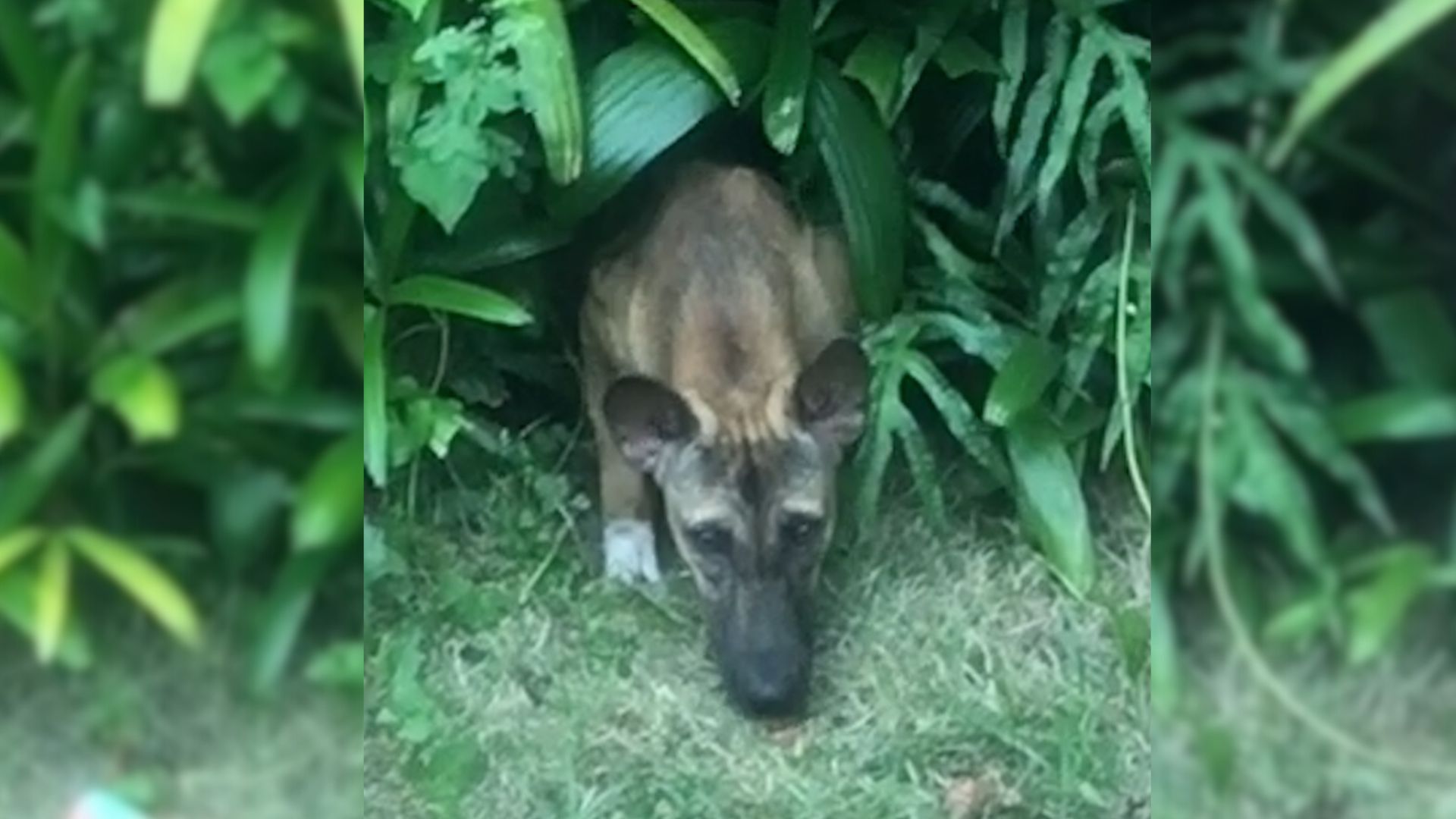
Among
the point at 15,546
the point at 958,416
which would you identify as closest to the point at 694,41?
the point at 958,416

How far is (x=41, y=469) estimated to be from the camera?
4.48 feet

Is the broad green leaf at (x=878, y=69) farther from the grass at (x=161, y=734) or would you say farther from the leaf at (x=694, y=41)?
the grass at (x=161, y=734)

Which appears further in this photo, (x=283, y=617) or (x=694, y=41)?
(x=694, y=41)

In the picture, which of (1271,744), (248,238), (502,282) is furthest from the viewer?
(502,282)

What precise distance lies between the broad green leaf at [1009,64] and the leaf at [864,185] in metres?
0.07

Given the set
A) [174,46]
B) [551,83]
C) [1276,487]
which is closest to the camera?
[174,46]

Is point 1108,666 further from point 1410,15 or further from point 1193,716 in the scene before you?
point 1410,15

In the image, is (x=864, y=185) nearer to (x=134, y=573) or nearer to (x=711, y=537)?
(x=711, y=537)

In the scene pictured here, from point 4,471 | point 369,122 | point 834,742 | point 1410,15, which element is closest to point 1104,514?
point 834,742

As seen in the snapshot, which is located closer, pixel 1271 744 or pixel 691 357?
A: pixel 1271 744

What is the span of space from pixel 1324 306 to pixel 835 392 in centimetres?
32

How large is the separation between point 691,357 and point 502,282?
127 mm

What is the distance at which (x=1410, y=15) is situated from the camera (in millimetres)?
1354

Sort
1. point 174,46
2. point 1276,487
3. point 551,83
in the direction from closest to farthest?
point 174,46, point 1276,487, point 551,83
